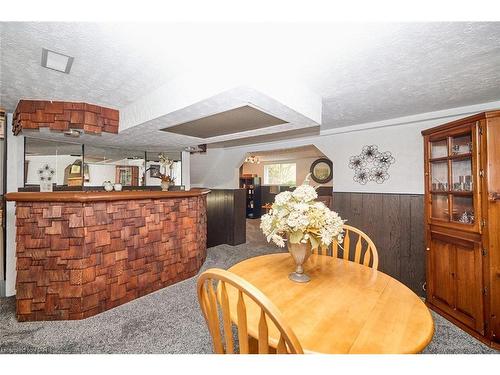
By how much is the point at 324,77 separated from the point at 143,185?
3815 mm

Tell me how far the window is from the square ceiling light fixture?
27.9ft

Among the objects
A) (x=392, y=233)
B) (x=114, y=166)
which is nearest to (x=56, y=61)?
(x=114, y=166)

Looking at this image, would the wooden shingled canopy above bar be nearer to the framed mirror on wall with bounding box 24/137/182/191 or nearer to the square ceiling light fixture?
the framed mirror on wall with bounding box 24/137/182/191

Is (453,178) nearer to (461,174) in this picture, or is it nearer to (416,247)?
(461,174)

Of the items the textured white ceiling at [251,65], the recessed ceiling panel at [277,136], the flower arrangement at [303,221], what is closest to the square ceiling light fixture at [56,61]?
the textured white ceiling at [251,65]

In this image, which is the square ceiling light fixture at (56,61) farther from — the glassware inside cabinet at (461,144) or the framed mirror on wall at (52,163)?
the glassware inside cabinet at (461,144)

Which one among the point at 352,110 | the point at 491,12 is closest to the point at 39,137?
the point at 352,110

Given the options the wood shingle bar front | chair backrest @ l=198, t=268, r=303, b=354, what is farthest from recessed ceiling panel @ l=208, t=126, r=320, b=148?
chair backrest @ l=198, t=268, r=303, b=354

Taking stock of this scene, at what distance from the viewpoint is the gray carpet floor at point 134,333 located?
1.78 m

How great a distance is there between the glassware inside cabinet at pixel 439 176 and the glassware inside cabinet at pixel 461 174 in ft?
0.31

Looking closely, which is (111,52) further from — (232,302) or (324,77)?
(232,302)

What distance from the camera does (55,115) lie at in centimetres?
249

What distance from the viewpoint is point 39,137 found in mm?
3057

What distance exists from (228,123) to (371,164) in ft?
7.69
